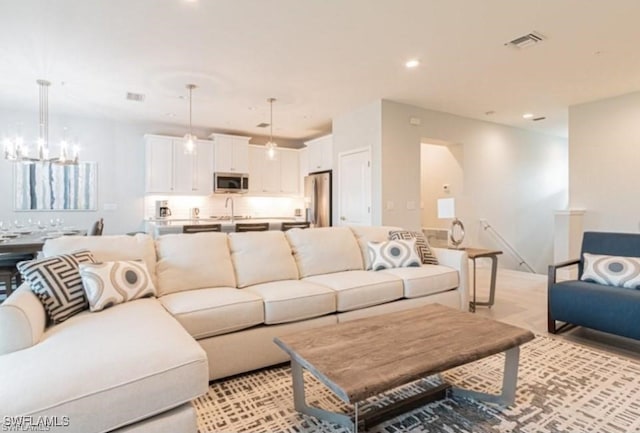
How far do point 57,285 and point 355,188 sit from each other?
4.47 metres

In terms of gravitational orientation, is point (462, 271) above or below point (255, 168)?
below

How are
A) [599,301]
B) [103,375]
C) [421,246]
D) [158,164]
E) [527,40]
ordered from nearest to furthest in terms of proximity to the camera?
[103,375] → [599,301] → [527,40] → [421,246] → [158,164]

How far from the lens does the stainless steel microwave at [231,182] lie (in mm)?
6891

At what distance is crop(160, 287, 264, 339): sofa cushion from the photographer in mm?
2184

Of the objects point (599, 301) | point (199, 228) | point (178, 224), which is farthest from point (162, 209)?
point (599, 301)

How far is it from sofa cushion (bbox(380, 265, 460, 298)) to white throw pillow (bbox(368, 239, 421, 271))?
0.09 meters

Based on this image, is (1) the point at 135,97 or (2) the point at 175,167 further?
(2) the point at 175,167

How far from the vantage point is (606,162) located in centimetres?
530

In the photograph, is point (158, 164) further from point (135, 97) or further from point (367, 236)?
point (367, 236)

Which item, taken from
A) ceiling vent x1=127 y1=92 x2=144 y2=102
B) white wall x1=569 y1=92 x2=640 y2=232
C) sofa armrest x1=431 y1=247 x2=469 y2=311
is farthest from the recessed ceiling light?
ceiling vent x1=127 y1=92 x2=144 y2=102

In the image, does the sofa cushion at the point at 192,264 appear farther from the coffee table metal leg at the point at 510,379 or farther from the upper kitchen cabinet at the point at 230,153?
the upper kitchen cabinet at the point at 230,153

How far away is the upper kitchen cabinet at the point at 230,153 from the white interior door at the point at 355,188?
2.16 meters

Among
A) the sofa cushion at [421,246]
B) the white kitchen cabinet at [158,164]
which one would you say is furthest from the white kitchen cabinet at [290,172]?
the sofa cushion at [421,246]

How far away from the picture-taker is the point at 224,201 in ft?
24.4
